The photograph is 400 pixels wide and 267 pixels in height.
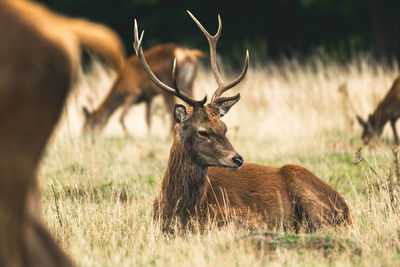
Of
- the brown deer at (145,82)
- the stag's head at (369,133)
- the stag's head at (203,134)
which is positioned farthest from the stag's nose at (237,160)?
the brown deer at (145,82)

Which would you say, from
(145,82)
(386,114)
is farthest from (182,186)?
(145,82)

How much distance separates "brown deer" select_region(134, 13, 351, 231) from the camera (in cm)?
564

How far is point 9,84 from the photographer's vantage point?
2408 mm

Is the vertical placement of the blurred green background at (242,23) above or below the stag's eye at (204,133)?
above

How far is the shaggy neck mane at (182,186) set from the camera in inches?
221

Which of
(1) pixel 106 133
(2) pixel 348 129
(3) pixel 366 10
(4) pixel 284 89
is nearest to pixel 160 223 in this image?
(2) pixel 348 129

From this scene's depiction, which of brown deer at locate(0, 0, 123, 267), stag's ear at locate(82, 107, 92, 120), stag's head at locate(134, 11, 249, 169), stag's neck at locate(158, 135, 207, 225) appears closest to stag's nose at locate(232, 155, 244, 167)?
stag's head at locate(134, 11, 249, 169)

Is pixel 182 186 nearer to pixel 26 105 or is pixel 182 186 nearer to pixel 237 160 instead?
pixel 237 160

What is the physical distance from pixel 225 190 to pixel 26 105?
146 inches

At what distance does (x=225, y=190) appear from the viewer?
599cm

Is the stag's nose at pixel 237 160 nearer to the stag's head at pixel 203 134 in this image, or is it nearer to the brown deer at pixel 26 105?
the stag's head at pixel 203 134

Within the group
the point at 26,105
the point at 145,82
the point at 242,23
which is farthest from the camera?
the point at 242,23

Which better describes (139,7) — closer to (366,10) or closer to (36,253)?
(366,10)

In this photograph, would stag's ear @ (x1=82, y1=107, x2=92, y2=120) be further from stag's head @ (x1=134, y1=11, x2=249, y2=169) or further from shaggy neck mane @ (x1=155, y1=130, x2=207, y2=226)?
shaggy neck mane @ (x1=155, y1=130, x2=207, y2=226)
